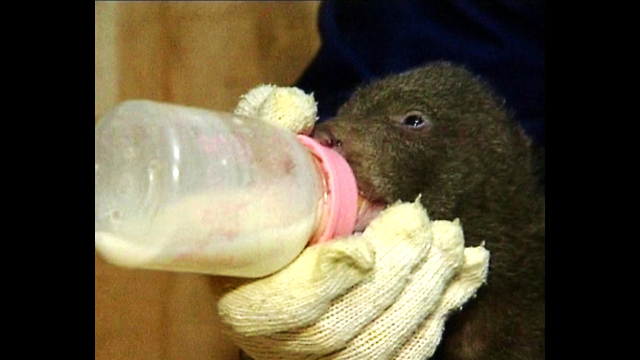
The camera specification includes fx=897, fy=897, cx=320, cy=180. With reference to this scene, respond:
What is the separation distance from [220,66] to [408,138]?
1.76ft

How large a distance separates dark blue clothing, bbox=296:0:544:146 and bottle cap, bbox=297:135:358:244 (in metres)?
0.43

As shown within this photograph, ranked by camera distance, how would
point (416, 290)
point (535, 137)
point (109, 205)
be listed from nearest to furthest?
point (109, 205), point (416, 290), point (535, 137)

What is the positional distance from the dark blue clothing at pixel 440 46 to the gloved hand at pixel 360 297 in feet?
1.53

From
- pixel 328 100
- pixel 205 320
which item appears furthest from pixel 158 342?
pixel 328 100

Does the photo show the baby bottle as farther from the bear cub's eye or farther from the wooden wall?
the bear cub's eye

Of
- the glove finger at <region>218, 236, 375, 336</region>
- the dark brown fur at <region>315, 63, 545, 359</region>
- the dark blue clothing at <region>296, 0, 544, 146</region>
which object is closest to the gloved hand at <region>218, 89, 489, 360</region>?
the glove finger at <region>218, 236, 375, 336</region>

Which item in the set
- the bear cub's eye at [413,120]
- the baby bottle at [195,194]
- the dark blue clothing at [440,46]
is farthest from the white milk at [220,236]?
the dark blue clothing at [440,46]

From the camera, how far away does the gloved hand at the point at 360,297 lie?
0.63m

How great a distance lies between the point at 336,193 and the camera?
69 centimetres

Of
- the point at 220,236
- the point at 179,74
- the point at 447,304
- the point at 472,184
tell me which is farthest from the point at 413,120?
the point at 179,74

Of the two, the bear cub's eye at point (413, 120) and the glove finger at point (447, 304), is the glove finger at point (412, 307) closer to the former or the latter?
the glove finger at point (447, 304)

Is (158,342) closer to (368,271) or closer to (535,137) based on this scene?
(368,271)

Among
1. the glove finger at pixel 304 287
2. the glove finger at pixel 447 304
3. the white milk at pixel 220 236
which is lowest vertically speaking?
the glove finger at pixel 447 304

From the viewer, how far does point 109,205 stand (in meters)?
0.58
